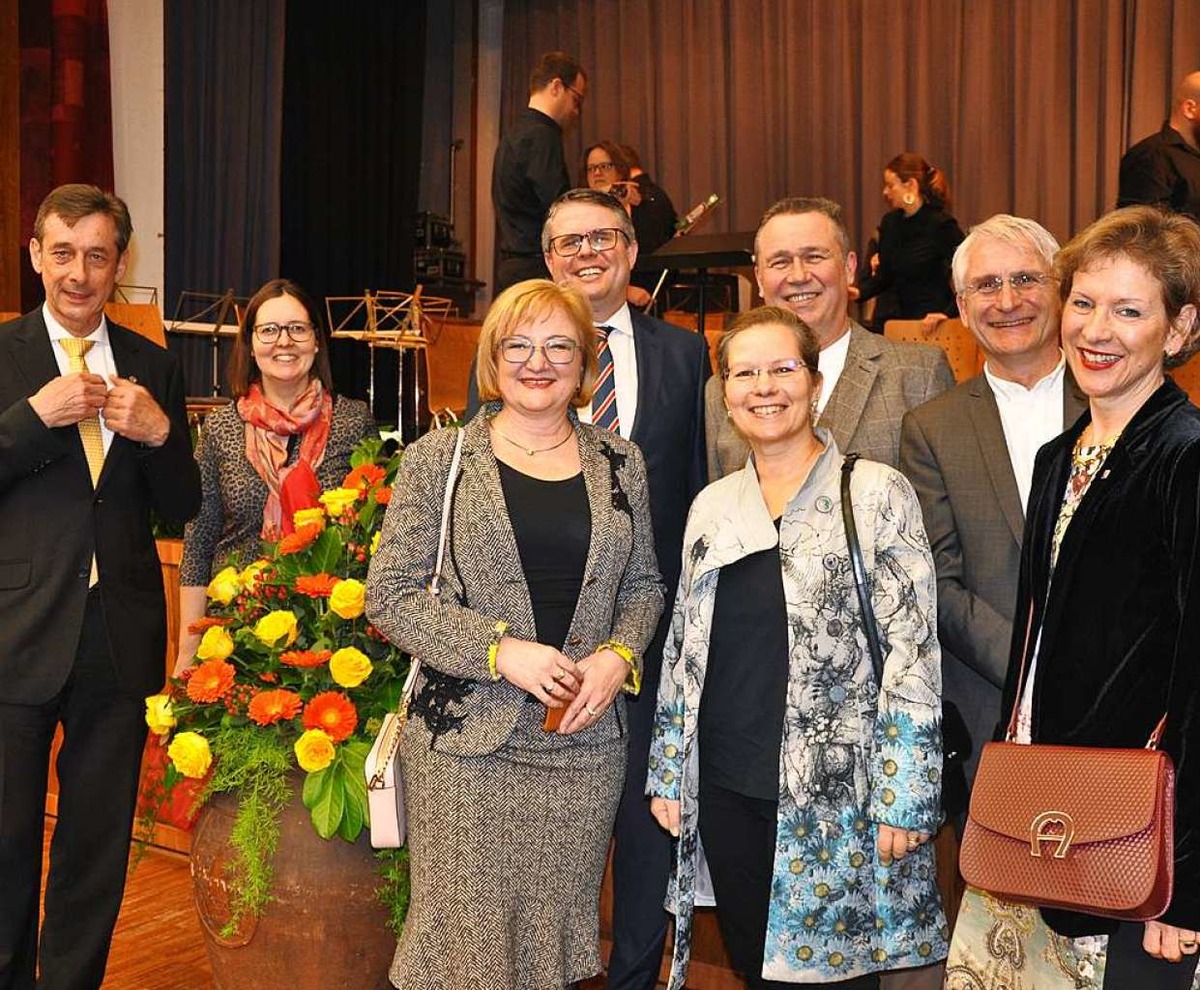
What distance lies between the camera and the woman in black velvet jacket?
177cm

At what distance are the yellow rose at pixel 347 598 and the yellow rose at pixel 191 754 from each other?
418 millimetres

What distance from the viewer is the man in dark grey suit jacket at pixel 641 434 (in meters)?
2.79

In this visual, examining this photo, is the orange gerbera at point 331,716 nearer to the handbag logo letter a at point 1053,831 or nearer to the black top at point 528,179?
the handbag logo letter a at point 1053,831

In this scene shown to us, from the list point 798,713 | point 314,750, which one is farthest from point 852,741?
point 314,750

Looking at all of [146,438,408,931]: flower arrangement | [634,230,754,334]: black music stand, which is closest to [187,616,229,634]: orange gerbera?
[146,438,408,931]: flower arrangement

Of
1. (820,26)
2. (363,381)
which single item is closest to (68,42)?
(363,381)

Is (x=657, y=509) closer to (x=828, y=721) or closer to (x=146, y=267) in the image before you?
(x=828, y=721)

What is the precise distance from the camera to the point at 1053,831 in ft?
5.86

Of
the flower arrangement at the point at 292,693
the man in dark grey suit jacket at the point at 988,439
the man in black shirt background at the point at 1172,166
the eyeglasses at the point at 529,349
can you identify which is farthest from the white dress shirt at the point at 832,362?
the man in black shirt background at the point at 1172,166

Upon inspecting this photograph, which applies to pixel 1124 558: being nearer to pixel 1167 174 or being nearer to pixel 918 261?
pixel 1167 174

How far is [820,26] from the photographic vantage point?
34.1 ft

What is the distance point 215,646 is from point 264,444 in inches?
29.3

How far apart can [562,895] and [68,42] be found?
739 centimetres

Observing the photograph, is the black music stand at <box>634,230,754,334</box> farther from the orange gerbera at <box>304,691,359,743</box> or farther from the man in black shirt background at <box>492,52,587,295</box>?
the orange gerbera at <box>304,691,359,743</box>
